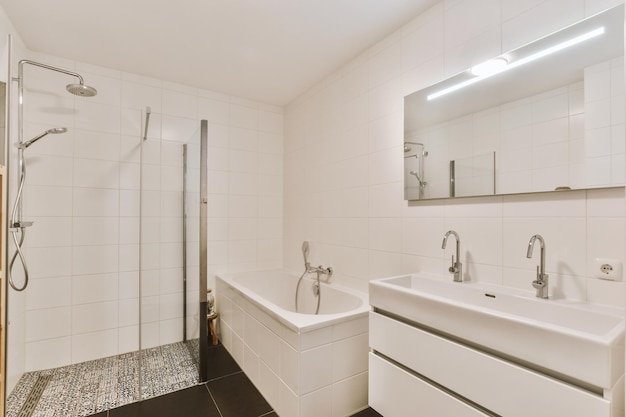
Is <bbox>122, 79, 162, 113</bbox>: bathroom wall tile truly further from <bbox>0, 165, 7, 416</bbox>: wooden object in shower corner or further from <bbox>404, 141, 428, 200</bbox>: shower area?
<bbox>404, 141, 428, 200</bbox>: shower area

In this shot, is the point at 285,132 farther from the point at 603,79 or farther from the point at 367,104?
the point at 603,79

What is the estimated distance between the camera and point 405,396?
1.43m

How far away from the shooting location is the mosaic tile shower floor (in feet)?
6.17

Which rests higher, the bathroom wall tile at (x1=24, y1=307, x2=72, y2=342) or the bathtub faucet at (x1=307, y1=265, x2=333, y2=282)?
the bathtub faucet at (x1=307, y1=265, x2=333, y2=282)

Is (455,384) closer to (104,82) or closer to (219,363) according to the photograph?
(219,363)

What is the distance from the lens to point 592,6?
1.22m

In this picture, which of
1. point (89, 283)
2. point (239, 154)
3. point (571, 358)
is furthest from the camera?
point (239, 154)

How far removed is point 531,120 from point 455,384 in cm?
123

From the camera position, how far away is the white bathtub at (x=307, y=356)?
1.62 metres

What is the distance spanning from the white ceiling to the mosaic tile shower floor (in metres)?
2.21

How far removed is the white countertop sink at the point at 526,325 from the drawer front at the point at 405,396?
0.19 metres

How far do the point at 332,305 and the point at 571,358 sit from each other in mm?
1728

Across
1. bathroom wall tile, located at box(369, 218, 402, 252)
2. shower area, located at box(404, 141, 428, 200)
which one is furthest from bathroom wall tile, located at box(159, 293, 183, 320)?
shower area, located at box(404, 141, 428, 200)

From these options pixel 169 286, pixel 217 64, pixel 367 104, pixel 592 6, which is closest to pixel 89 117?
pixel 217 64
